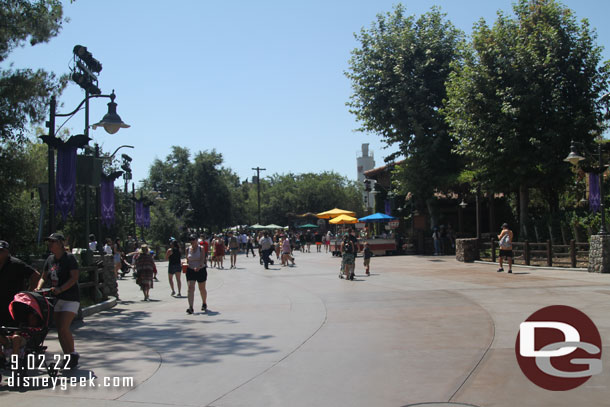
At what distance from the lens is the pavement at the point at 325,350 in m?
5.71

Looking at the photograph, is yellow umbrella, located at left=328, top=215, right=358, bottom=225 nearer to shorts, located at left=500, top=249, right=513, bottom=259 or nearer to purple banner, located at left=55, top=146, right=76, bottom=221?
shorts, located at left=500, top=249, right=513, bottom=259

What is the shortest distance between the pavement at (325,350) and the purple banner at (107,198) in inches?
158

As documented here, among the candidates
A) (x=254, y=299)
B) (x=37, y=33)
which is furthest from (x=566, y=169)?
(x=37, y=33)

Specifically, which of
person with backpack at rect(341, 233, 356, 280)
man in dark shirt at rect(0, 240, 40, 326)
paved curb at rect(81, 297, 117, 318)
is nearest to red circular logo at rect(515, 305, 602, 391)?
man in dark shirt at rect(0, 240, 40, 326)

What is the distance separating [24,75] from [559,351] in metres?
16.0

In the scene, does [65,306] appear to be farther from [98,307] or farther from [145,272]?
[145,272]

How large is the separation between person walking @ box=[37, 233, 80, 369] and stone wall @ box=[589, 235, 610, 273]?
16222 millimetres

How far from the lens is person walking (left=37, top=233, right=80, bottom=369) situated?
695 centimetres

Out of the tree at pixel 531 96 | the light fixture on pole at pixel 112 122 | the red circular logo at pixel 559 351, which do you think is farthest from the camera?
the tree at pixel 531 96

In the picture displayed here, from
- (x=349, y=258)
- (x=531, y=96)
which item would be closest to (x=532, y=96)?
(x=531, y=96)

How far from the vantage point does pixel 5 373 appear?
6727 mm

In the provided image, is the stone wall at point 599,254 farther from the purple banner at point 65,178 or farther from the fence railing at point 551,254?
the purple banner at point 65,178

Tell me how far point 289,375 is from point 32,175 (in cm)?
2010

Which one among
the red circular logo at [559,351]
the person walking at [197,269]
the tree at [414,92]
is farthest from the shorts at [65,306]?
the tree at [414,92]
